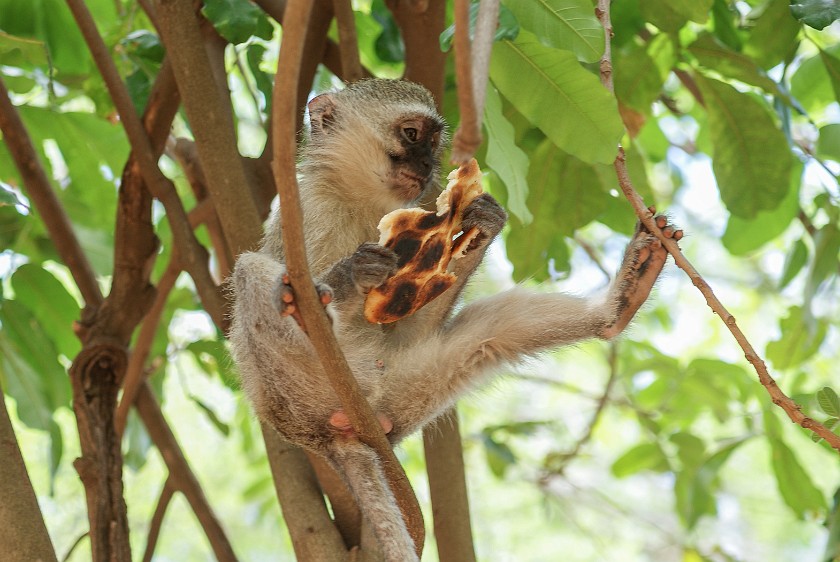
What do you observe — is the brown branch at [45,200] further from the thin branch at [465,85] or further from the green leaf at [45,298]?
the thin branch at [465,85]

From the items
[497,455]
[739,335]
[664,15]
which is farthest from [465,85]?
[497,455]

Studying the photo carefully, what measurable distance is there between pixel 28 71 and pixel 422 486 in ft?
16.4

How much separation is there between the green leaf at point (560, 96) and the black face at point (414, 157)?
1.66ft

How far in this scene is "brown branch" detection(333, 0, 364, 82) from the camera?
2.93m

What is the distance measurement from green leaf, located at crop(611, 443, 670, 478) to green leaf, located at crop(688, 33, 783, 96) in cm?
181

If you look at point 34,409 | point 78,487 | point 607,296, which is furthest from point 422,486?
point 607,296

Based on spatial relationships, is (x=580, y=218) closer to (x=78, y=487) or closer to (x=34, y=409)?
(x=34, y=409)

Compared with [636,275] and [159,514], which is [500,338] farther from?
[159,514]

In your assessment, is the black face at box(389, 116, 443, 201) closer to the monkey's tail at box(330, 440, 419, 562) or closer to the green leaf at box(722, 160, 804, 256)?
the monkey's tail at box(330, 440, 419, 562)

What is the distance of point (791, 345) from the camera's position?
3.37m

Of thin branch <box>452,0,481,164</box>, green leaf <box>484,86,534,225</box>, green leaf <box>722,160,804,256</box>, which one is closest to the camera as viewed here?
thin branch <box>452,0,481,164</box>

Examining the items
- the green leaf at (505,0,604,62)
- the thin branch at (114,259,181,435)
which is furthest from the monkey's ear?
the green leaf at (505,0,604,62)

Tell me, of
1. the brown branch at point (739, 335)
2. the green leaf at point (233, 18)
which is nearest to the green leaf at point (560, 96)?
the brown branch at point (739, 335)

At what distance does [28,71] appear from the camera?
11.2ft
